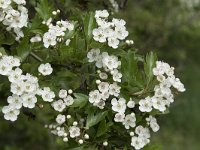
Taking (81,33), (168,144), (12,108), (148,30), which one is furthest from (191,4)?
(12,108)

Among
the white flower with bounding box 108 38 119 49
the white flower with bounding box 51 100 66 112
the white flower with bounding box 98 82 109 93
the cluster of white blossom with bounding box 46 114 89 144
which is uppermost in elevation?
the white flower with bounding box 108 38 119 49

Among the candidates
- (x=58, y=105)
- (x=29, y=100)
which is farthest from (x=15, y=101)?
(x=58, y=105)

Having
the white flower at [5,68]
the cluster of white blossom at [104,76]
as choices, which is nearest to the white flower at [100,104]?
the cluster of white blossom at [104,76]

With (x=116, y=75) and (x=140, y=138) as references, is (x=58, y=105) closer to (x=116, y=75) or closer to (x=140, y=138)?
(x=116, y=75)

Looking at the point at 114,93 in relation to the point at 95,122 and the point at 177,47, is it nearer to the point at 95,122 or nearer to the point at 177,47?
the point at 95,122

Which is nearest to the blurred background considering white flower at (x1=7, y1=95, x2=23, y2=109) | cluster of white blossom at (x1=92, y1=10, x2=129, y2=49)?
cluster of white blossom at (x1=92, y1=10, x2=129, y2=49)

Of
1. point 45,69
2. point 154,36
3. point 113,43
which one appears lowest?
point 154,36

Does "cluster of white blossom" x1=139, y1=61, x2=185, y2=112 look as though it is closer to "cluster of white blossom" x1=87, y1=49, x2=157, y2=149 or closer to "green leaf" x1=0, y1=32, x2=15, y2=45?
"cluster of white blossom" x1=87, y1=49, x2=157, y2=149
